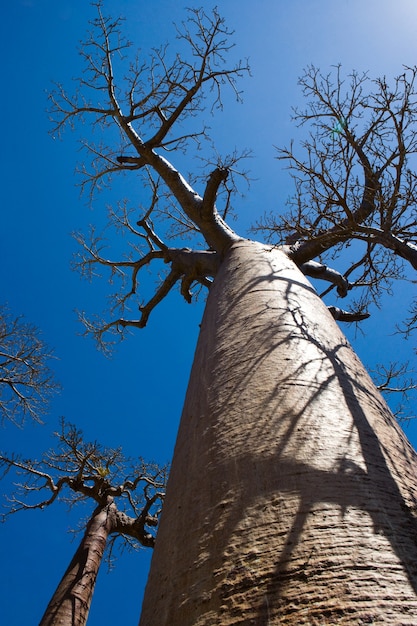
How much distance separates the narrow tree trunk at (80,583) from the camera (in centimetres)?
398

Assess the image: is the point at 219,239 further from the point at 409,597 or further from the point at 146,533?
the point at 146,533

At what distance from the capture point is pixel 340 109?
10.1 feet

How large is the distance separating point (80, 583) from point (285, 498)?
4100 mm

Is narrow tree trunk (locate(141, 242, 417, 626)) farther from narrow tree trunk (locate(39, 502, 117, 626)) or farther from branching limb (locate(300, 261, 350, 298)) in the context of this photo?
narrow tree trunk (locate(39, 502, 117, 626))

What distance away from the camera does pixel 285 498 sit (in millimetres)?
1031

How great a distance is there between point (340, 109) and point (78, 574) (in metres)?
4.50

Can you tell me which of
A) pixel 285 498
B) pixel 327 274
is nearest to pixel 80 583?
pixel 327 274

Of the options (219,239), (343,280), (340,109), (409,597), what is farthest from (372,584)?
(343,280)

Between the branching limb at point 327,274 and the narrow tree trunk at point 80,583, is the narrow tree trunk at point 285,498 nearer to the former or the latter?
the branching limb at point 327,274

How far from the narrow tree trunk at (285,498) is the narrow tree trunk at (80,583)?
10.8ft

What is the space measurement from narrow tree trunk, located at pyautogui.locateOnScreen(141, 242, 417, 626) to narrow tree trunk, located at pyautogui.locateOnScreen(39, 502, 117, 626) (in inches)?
130

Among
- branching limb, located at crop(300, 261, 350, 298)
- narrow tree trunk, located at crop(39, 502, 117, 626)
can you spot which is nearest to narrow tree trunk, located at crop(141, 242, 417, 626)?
branching limb, located at crop(300, 261, 350, 298)

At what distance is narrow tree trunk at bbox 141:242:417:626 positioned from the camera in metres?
0.83

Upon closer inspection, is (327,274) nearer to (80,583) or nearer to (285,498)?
(80,583)
